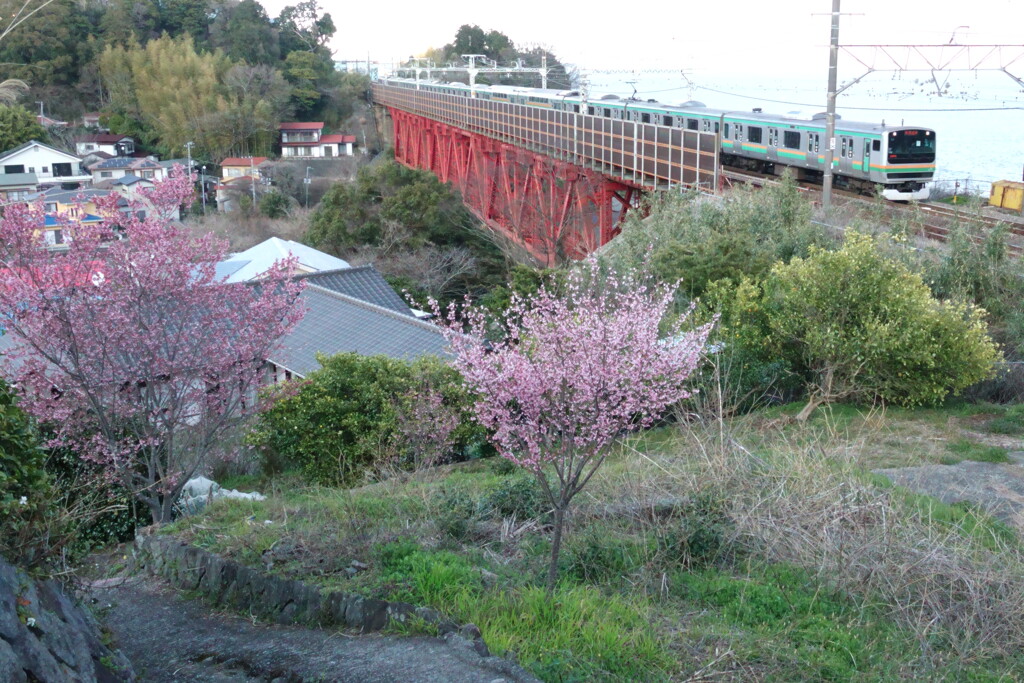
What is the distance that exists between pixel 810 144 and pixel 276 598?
16.3 m

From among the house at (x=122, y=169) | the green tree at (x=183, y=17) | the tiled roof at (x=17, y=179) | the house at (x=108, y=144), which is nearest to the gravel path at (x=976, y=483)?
the tiled roof at (x=17, y=179)

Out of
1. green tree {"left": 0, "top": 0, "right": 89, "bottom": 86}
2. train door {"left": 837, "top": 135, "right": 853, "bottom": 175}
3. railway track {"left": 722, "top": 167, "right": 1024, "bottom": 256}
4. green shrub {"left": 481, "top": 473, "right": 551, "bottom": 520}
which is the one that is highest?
green tree {"left": 0, "top": 0, "right": 89, "bottom": 86}

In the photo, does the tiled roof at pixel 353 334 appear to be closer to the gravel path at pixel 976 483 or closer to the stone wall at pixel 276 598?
the stone wall at pixel 276 598

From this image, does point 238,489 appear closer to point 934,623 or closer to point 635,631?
point 635,631

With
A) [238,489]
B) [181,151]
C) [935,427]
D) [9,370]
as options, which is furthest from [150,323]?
[181,151]

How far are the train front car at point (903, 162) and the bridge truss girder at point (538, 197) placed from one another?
500cm

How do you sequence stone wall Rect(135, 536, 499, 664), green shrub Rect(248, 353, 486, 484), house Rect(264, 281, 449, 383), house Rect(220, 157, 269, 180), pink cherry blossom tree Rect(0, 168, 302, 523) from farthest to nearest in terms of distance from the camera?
house Rect(220, 157, 269, 180), house Rect(264, 281, 449, 383), green shrub Rect(248, 353, 486, 484), pink cherry blossom tree Rect(0, 168, 302, 523), stone wall Rect(135, 536, 499, 664)

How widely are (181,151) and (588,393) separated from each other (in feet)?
131

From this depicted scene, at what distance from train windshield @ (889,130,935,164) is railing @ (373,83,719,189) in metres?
4.57

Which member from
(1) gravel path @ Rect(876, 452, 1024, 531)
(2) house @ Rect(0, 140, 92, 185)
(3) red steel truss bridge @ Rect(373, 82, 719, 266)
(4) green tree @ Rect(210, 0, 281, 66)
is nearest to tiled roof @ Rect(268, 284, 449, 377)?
(3) red steel truss bridge @ Rect(373, 82, 719, 266)

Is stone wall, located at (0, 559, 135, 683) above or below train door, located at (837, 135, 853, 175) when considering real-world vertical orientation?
below

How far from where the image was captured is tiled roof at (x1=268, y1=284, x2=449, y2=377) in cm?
1289

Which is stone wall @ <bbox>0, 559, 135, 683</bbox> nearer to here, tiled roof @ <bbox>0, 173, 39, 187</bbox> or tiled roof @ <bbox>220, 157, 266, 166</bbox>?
tiled roof @ <bbox>0, 173, 39, 187</bbox>

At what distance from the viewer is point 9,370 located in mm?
8594
